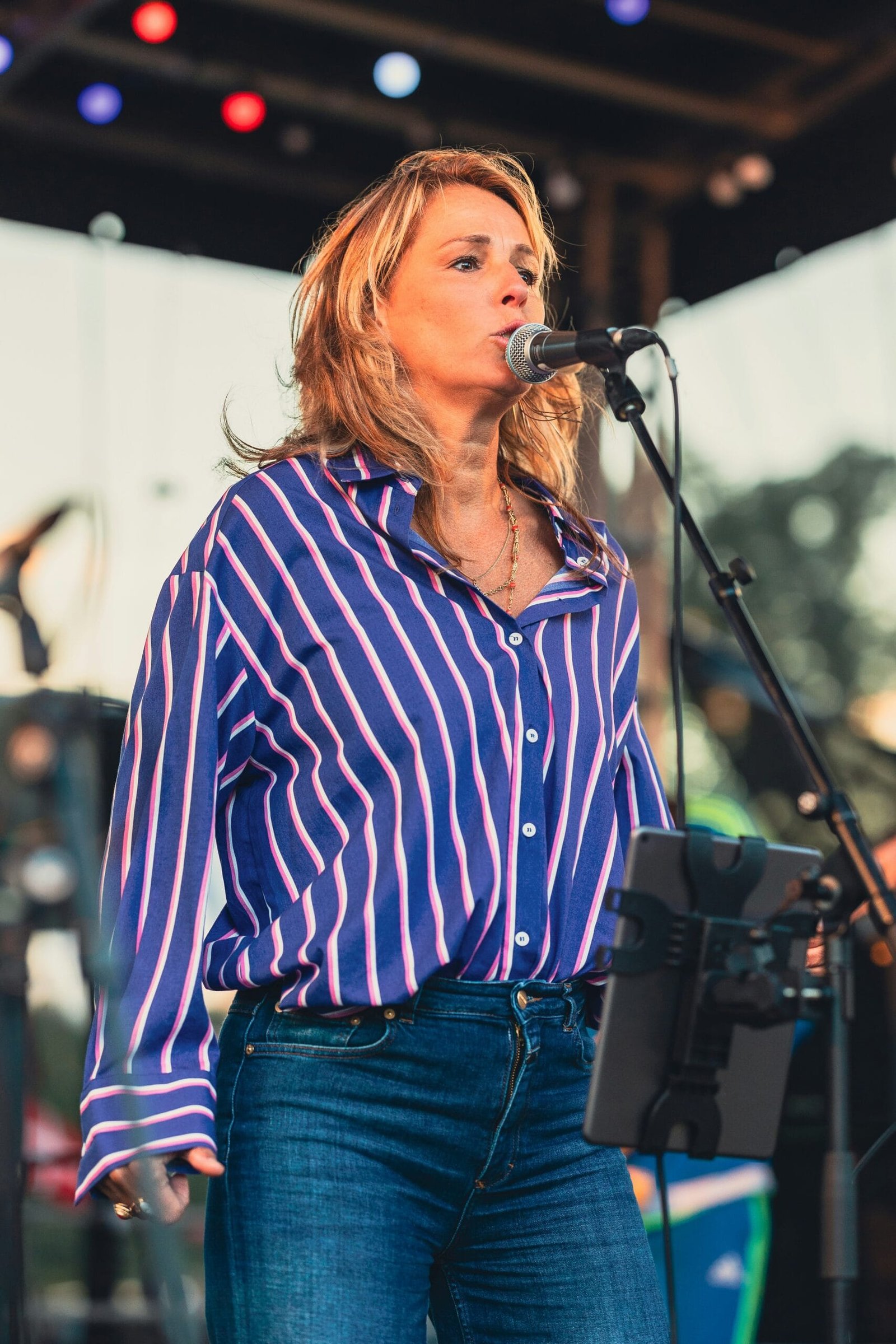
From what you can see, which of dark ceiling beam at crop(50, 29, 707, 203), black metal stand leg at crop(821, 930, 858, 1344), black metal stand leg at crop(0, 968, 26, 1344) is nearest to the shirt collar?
black metal stand leg at crop(821, 930, 858, 1344)

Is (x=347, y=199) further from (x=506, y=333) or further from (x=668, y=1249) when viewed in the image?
(x=668, y=1249)

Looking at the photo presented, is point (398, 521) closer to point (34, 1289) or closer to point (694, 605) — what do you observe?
point (34, 1289)

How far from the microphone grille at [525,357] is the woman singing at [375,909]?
32 millimetres

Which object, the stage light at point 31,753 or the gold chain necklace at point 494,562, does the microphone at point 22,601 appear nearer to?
the stage light at point 31,753

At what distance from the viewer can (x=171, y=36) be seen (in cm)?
395

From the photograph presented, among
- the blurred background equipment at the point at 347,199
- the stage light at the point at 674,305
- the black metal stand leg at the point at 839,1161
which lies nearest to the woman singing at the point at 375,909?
the black metal stand leg at the point at 839,1161

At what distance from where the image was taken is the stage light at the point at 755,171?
4352mm

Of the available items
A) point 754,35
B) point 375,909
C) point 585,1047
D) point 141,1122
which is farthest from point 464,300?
point 754,35

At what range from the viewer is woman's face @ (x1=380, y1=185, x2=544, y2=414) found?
1733 mm

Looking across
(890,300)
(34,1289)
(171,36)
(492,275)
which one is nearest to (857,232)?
(890,300)

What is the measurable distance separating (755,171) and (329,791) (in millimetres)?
3382

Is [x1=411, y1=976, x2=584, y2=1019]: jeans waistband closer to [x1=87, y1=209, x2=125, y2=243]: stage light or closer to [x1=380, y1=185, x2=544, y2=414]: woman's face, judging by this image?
[x1=380, y1=185, x2=544, y2=414]: woman's face

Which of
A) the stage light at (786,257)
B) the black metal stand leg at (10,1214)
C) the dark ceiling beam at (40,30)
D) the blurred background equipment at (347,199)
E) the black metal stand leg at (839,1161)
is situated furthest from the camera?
the stage light at (786,257)

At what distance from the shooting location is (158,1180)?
1382 millimetres
